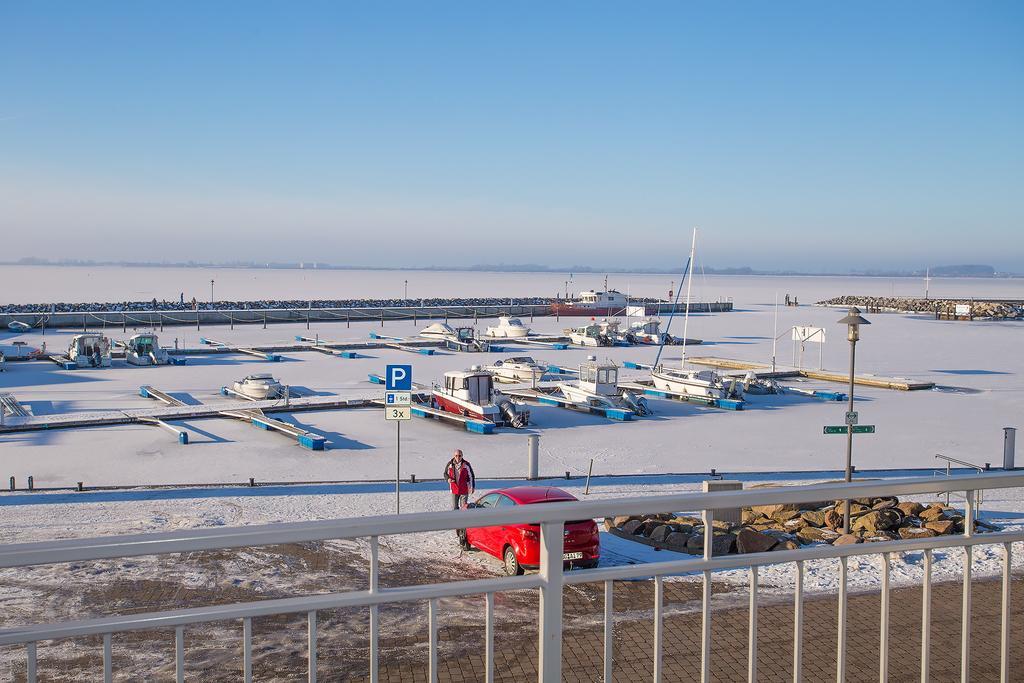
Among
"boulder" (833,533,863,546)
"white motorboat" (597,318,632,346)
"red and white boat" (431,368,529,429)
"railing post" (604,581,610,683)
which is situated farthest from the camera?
"white motorboat" (597,318,632,346)

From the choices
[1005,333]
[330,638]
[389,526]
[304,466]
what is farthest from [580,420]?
[1005,333]

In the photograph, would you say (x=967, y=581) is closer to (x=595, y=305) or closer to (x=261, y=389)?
(x=261, y=389)

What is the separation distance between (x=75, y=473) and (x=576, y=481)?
1071 cm

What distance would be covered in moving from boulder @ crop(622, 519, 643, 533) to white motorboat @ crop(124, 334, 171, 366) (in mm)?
33224

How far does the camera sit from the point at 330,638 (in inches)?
336

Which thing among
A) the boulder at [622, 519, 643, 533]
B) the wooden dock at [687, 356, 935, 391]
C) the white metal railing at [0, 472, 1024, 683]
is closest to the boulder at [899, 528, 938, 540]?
the boulder at [622, 519, 643, 533]

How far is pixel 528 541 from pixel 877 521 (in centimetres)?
627

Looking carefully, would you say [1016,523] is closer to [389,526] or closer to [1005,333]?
[389,526]

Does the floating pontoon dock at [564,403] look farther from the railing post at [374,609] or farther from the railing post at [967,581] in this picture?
the railing post at [374,609]

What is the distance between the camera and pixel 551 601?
10.4ft

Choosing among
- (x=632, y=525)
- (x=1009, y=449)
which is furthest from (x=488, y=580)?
(x=1009, y=449)

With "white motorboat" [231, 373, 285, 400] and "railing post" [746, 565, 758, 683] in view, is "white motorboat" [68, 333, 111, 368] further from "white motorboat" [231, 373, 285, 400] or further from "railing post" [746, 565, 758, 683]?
"railing post" [746, 565, 758, 683]

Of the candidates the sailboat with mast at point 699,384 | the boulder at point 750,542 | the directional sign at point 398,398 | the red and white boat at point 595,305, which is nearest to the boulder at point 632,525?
the boulder at point 750,542

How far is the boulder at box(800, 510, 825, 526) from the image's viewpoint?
15.2 metres
